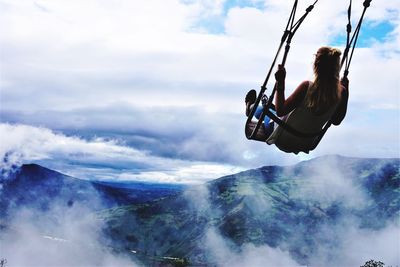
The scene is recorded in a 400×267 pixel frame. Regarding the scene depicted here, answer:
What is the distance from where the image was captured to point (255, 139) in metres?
9.05

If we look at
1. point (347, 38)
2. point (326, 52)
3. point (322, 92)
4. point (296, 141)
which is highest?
point (347, 38)

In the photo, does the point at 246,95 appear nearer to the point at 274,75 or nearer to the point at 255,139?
the point at 255,139

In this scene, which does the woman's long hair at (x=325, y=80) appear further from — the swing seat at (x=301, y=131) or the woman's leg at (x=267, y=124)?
the woman's leg at (x=267, y=124)

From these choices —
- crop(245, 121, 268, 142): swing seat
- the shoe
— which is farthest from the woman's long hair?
the shoe

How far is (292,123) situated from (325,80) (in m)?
1.10

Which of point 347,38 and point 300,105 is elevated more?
point 347,38

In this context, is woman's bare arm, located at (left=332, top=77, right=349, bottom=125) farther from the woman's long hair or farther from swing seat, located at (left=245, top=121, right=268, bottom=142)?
swing seat, located at (left=245, top=121, right=268, bottom=142)

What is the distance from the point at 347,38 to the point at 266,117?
1.85 meters

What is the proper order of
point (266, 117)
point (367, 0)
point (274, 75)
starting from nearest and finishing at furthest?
point (274, 75), point (367, 0), point (266, 117)

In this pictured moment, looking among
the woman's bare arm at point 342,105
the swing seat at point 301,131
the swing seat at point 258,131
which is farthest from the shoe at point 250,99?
the woman's bare arm at point 342,105

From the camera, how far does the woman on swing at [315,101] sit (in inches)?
285

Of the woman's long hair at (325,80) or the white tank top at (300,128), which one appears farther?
the white tank top at (300,128)

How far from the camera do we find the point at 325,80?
7332 millimetres

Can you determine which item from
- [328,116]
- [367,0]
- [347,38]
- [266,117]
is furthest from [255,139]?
[367,0]
